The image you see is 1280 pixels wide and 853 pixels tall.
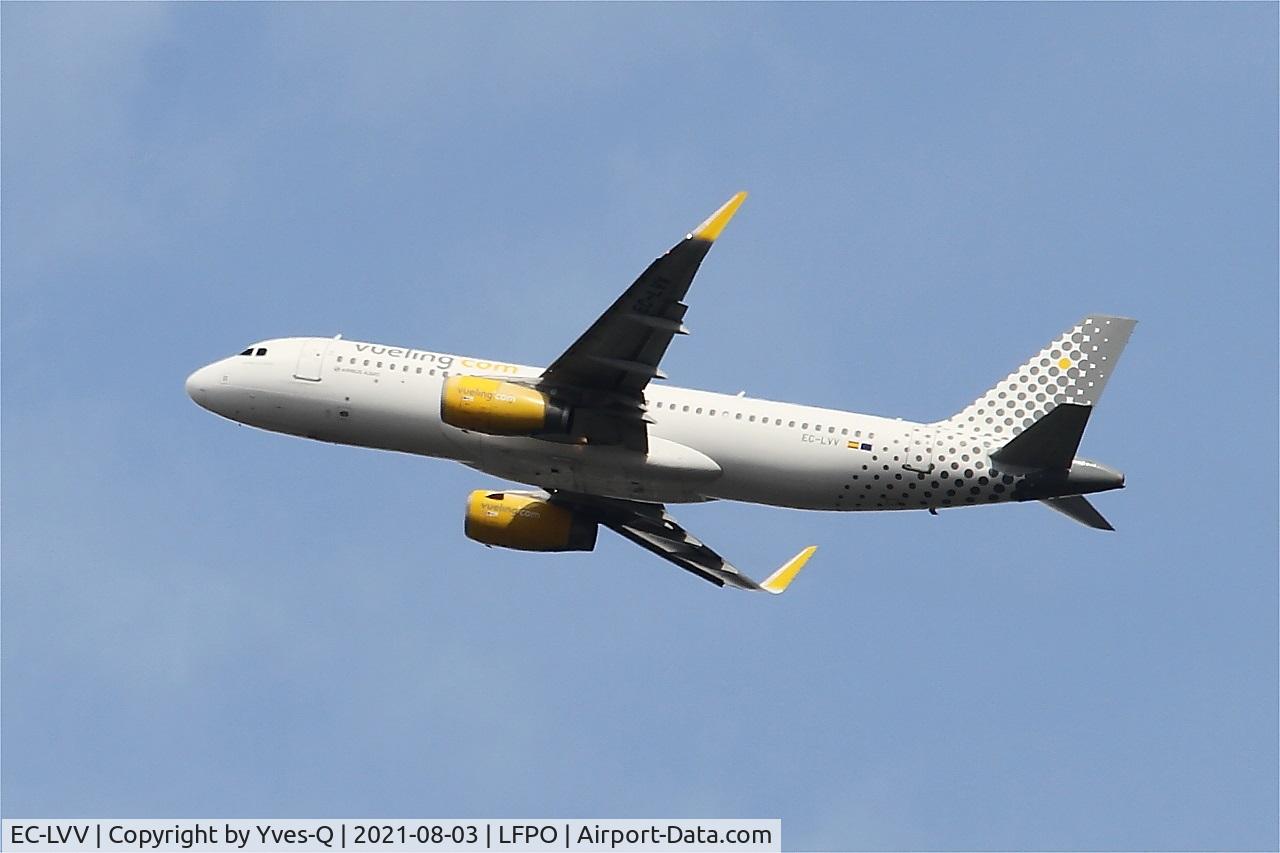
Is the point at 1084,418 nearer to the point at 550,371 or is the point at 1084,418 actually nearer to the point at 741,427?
the point at 741,427

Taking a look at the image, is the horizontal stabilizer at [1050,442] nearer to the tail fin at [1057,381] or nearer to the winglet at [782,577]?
the tail fin at [1057,381]

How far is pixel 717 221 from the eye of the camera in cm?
4634

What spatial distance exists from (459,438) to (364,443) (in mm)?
3368

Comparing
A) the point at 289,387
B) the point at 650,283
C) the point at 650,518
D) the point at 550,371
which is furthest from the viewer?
the point at 650,518

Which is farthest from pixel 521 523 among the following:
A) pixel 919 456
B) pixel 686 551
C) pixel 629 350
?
pixel 919 456

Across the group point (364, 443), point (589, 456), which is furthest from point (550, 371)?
point (364, 443)

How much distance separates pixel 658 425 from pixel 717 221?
9033 millimetres

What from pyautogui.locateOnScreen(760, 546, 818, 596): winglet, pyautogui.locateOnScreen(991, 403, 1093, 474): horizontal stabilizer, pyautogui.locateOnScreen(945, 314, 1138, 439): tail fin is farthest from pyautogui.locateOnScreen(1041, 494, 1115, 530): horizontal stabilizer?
pyautogui.locateOnScreen(760, 546, 818, 596): winglet

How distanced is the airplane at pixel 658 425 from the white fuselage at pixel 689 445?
1.7 inches

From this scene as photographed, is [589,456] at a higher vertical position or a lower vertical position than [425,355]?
lower

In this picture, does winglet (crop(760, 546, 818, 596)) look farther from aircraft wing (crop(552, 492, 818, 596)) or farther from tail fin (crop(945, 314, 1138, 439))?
tail fin (crop(945, 314, 1138, 439))

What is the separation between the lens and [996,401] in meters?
54.7

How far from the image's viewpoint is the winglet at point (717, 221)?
151 feet

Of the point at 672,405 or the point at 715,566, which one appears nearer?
the point at 672,405
